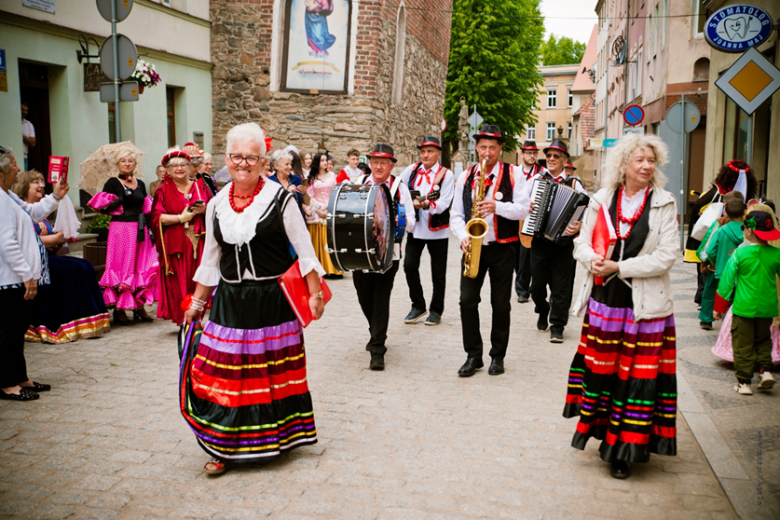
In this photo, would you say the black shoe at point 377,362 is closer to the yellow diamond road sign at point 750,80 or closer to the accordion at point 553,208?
the accordion at point 553,208

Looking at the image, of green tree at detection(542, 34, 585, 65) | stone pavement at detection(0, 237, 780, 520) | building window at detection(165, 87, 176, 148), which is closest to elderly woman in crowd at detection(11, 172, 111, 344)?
stone pavement at detection(0, 237, 780, 520)

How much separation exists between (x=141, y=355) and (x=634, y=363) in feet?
15.8

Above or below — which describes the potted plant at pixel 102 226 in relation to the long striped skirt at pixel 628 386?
above

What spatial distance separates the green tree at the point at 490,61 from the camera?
38219mm

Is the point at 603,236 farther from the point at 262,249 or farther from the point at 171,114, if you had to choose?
the point at 171,114

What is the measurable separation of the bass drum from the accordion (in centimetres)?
191

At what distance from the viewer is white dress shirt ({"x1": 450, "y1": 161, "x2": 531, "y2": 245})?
21.3 ft

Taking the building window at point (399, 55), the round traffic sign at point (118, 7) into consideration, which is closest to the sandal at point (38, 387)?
the round traffic sign at point (118, 7)

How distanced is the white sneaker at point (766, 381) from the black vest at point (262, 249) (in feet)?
14.0

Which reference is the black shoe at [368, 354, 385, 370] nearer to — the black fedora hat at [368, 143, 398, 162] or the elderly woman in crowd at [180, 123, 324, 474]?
the black fedora hat at [368, 143, 398, 162]

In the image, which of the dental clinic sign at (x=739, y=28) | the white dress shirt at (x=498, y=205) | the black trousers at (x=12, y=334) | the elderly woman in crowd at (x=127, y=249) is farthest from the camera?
the dental clinic sign at (x=739, y=28)

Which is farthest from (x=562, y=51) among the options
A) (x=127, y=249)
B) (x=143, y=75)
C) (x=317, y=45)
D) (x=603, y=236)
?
(x=603, y=236)

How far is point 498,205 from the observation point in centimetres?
649

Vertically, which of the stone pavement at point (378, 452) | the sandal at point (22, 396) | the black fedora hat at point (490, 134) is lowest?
the stone pavement at point (378, 452)
